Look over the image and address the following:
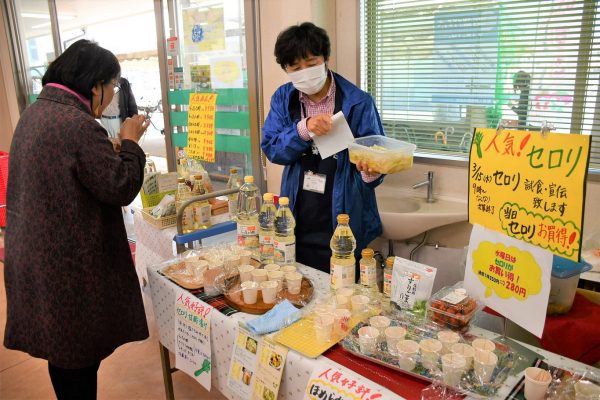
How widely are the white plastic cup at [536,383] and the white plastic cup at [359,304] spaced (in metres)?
0.44

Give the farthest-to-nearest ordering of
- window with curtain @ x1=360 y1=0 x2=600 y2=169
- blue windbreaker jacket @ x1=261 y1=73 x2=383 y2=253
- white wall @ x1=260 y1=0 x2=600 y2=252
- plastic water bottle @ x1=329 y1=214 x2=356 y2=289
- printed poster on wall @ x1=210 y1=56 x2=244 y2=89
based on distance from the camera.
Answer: printed poster on wall @ x1=210 y1=56 x2=244 y2=89
white wall @ x1=260 y1=0 x2=600 y2=252
window with curtain @ x1=360 y1=0 x2=600 y2=169
blue windbreaker jacket @ x1=261 y1=73 x2=383 y2=253
plastic water bottle @ x1=329 y1=214 x2=356 y2=289

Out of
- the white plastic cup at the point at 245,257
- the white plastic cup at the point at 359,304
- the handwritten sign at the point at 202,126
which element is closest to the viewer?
the white plastic cup at the point at 359,304

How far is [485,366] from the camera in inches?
37.7

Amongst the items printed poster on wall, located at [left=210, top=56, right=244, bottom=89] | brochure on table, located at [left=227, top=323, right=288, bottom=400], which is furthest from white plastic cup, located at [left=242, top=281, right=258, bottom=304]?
printed poster on wall, located at [left=210, top=56, right=244, bottom=89]

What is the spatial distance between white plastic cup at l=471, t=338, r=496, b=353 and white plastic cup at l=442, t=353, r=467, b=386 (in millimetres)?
81

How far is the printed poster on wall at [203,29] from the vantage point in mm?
3240

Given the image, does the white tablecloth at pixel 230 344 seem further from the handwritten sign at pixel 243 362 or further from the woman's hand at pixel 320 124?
the woman's hand at pixel 320 124

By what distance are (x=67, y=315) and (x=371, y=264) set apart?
3.39 ft

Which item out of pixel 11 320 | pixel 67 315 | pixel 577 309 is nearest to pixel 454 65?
pixel 577 309

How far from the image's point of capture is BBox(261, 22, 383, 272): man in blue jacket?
1777 mm

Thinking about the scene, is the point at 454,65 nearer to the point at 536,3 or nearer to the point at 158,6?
the point at 536,3

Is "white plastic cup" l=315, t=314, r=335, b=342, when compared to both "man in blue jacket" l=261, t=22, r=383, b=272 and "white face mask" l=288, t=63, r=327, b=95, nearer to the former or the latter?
"man in blue jacket" l=261, t=22, r=383, b=272

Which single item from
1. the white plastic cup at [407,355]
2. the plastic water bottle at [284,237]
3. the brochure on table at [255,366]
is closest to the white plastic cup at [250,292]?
the brochure on table at [255,366]

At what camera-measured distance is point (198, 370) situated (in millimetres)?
1444
